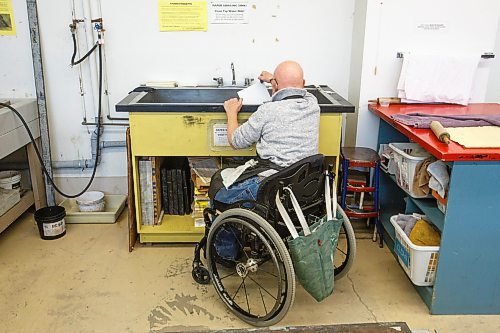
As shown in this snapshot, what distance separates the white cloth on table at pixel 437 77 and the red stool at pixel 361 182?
1.49 ft

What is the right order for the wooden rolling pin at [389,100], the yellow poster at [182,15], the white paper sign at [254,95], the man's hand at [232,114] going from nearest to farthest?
the man's hand at [232,114]
the white paper sign at [254,95]
the wooden rolling pin at [389,100]
the yellow poster at [182,15]

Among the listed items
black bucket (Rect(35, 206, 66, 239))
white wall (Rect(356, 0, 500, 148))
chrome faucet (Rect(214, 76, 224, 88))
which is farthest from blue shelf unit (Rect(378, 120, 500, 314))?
black bucket (Rect(35, 206, 66, 239))

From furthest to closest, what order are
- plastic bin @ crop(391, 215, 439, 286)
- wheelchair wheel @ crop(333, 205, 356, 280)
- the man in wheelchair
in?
1. wheelchair wheel @ crop(333, 205, 356, 280)
2. plastic bin @ crop(391, 215, 439, 286)
3. the man in wheelchair

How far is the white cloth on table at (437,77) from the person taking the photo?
8.55 feet

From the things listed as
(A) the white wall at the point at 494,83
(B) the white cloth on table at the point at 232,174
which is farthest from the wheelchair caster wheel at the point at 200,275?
(A) the white wall at the point at 494,83

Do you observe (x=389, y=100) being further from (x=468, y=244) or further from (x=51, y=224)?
(x=51, y=224)

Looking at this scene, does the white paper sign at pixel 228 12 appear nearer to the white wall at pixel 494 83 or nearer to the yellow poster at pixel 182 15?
the yellow poster at pixel 182 15

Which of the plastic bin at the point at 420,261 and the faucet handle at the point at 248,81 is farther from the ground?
the faucet handle at the point at 248,81

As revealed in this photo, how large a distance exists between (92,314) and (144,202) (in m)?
0.73

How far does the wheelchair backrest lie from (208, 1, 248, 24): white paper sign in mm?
1361

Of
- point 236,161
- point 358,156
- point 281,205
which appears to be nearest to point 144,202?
point 236,161

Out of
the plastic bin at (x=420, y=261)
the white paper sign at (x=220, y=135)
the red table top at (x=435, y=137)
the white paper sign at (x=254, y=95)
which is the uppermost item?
the white paper sign at (x=254, y=95)

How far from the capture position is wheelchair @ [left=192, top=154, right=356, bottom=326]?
178 cm

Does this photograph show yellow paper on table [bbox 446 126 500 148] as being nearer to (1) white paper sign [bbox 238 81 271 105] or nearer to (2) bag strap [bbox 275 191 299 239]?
(2) bag strap [bbox 275 191 299 239]
